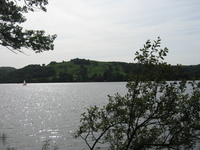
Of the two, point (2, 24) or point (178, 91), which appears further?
point (2, 24)

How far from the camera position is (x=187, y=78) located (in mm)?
6461

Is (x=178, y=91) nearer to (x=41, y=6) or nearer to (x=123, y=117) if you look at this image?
(x=123, y=117)

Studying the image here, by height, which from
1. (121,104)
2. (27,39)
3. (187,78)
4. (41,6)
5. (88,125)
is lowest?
(88,125)

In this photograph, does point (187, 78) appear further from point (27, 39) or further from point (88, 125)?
point (27, 39)

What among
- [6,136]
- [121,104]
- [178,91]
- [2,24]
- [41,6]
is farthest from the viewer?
[6,136]

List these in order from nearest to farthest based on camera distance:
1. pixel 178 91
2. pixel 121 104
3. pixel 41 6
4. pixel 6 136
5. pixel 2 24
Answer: pixel 178 91 < pixel 121 104 < pixel 41 6 < pixel 2 24 < pixel 6 136

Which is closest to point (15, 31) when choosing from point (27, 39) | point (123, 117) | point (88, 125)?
point (27, 39)

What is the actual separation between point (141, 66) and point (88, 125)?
2.66 meters

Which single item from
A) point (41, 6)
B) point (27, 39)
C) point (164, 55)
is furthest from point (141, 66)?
point (27, 39)

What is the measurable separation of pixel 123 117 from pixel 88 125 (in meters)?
1.29

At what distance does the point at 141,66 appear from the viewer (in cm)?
671

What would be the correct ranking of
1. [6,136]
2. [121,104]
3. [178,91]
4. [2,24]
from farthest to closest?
[6,136], [2,24], [121,104], [178,91]

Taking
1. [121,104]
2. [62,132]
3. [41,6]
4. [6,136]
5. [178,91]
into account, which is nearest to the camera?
[178,91]

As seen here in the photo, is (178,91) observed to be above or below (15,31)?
below
